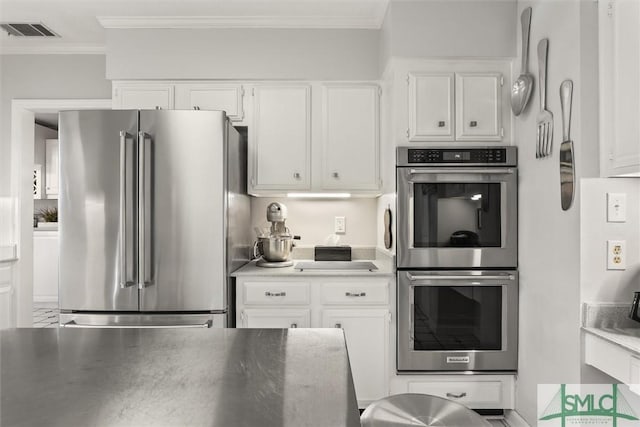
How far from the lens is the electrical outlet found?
5.96ft

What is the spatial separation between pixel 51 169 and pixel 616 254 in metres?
7.12

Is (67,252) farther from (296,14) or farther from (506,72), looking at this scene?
(506,72)

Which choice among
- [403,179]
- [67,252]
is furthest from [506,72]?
[67,252]

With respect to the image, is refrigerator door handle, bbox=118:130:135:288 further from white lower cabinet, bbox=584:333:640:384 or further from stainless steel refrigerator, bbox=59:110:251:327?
white lower cabinet, bbox=584:333:640:384

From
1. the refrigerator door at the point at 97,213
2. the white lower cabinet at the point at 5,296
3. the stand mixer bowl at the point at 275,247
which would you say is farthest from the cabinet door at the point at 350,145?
the white lower cabinet at the point at 5,296

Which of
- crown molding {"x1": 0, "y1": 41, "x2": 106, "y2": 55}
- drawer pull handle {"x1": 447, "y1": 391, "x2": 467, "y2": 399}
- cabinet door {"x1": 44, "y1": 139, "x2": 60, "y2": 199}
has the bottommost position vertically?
drawer pull handle {"x1": 447, "y1": 391, "x2": 467, "y2": 399}

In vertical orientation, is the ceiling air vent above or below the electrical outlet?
above

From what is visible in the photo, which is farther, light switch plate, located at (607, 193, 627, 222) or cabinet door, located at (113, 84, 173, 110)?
cabinet door, located at (113, 84, 173, 110)

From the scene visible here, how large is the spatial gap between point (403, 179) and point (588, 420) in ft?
4.89

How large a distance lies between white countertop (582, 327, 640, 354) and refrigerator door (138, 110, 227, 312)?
187 centimetres

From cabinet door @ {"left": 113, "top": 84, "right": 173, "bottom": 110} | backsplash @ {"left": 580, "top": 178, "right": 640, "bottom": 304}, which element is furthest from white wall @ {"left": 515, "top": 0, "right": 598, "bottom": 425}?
cabinet door @ {"left": 113, "top": 84, "right": 173, "bottom": 110}

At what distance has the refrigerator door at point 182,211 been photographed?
7.67 feet

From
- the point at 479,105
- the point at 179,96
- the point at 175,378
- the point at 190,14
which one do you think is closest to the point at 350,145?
the point at 479,105

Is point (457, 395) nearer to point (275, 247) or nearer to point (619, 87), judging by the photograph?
point (275, 247)
